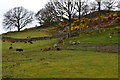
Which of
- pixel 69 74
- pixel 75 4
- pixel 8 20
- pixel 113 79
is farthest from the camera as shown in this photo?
pixel 8 20

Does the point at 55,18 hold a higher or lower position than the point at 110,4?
lower

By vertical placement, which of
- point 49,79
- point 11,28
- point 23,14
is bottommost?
point 49,79

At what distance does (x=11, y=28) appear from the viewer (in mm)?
102688

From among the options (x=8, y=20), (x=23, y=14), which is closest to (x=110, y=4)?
(x=23, y=14)

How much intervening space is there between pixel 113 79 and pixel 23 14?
326ft

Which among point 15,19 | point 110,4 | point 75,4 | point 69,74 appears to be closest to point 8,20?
point 15,19

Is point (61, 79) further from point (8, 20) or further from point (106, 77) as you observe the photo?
point (8, 20)

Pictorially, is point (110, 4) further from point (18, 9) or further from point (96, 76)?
point (96, 76)

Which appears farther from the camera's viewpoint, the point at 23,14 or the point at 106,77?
the point at 23,14

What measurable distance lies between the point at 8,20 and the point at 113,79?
96071 millimetres

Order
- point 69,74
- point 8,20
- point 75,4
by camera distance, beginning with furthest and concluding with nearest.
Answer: point 8,20, point 75,4, point 69,74

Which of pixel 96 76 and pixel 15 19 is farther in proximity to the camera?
pixel 15 19

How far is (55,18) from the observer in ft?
161

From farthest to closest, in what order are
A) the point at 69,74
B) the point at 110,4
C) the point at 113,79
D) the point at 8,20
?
the point at 8,20 → the point at 110,4 → the point at 69,74 → the point at 113,79
